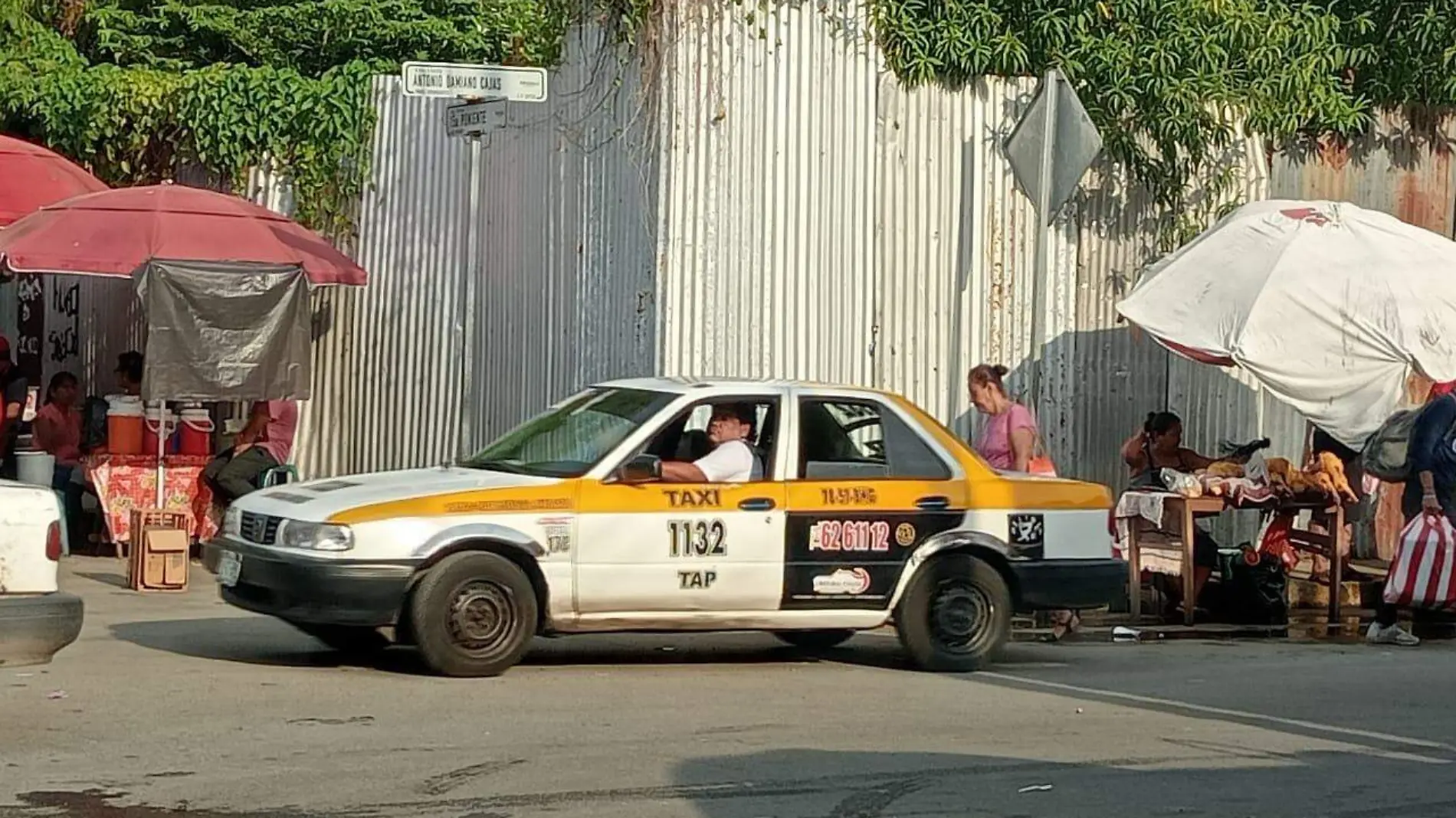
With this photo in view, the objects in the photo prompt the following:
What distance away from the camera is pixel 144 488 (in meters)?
17.2

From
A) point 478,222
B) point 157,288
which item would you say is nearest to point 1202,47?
point 478,222

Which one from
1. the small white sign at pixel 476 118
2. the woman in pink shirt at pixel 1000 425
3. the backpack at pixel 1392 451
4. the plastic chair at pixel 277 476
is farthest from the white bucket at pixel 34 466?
the backpack at pixel 1392 451

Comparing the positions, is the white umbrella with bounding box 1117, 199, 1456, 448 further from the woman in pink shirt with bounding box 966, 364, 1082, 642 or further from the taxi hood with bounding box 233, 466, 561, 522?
the taxi hood with bounding box 233, 466, 561, 522

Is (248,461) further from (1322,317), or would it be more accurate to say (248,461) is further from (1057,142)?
(1322,317)

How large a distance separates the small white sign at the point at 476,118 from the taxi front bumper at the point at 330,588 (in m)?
3.67

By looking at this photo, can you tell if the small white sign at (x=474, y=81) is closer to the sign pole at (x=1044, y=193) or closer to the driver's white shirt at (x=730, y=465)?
the driver's white shirt at (x=730, y=465)

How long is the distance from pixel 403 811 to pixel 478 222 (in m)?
10.6

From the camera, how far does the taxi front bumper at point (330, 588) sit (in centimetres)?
1088

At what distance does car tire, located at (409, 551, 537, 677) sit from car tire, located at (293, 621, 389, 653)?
0.85 m

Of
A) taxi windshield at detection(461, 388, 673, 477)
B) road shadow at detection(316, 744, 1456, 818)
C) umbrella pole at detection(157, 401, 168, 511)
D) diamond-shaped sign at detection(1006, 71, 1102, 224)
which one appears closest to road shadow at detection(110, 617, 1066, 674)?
taxi windshield at detection(461, 388, 673, 477)

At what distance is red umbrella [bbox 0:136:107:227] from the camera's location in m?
18.2

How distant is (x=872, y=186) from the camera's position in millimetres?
16422

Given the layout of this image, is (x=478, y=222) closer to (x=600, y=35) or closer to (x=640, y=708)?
(x=600, y=35)

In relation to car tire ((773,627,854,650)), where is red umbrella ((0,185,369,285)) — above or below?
above
